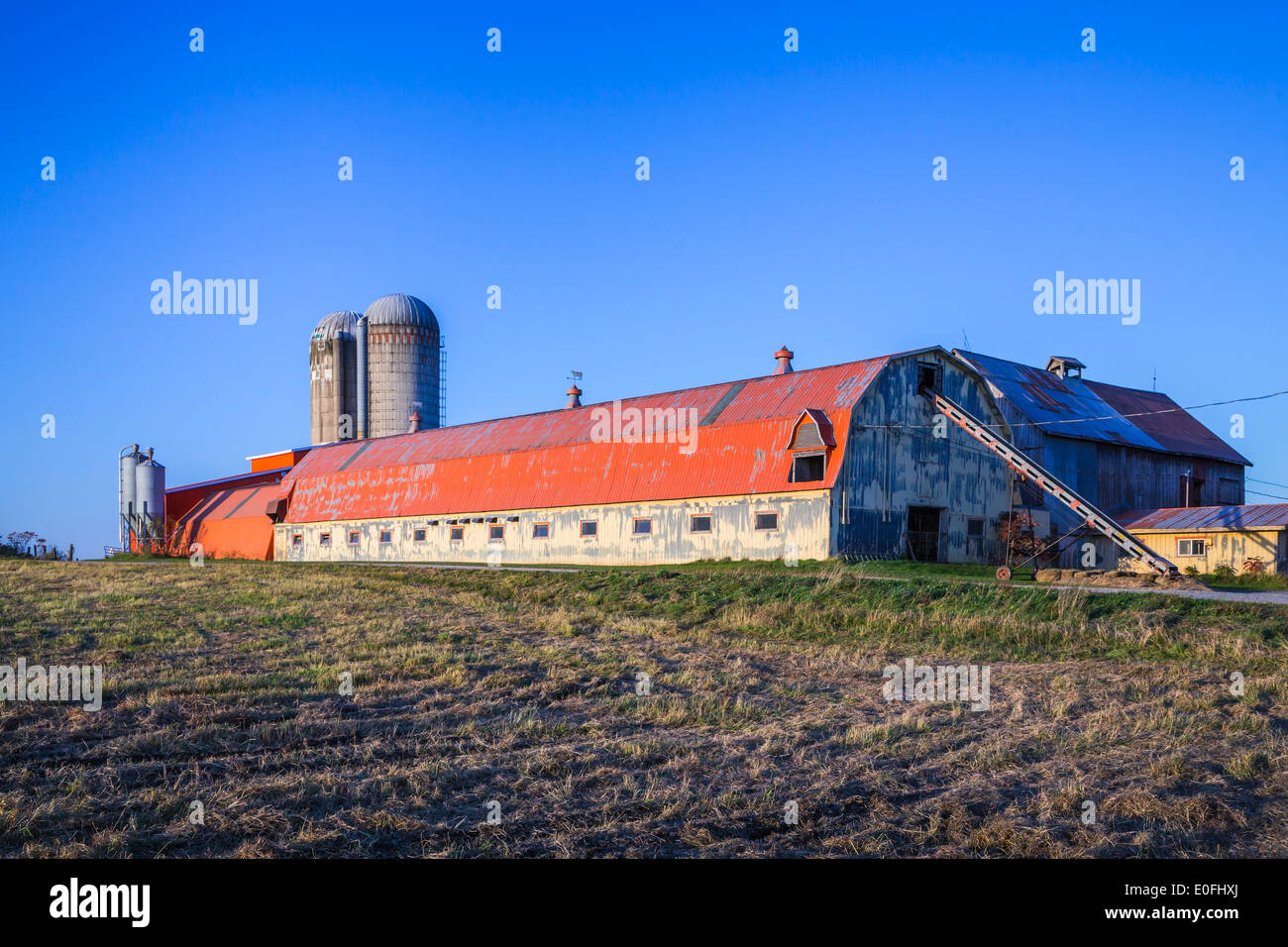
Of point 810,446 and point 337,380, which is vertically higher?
point 337,380

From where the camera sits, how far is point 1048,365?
2121 inches

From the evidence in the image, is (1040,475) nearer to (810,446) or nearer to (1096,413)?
(810,446)

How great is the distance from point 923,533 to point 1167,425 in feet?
78.2

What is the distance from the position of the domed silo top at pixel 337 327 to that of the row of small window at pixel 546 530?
58.4ft

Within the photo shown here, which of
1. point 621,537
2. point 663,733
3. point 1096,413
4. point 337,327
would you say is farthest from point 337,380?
point 663,733

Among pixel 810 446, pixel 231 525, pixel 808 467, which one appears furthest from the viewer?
pixel 231 525

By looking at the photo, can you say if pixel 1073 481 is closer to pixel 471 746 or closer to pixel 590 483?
pixel 590 483

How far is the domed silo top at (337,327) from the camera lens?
66375mm

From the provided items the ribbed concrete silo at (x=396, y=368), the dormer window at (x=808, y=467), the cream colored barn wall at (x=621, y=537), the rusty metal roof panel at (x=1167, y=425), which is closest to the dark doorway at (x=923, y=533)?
the dormer window at (x=808, y=467)

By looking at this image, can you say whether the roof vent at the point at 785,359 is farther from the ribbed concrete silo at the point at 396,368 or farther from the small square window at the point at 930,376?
the ribbed concrete silo at the point at 396,368

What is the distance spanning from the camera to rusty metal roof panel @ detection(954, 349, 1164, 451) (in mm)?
43656

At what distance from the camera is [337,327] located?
66625 millimetres

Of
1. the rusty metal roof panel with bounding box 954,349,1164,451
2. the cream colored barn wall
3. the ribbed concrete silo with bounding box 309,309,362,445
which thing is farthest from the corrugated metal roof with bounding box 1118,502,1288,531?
the ribbed concrete silo with bounding box 309,309,362,445
